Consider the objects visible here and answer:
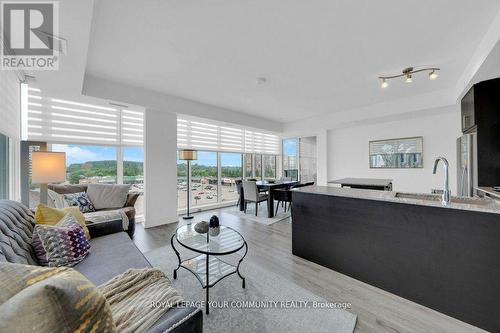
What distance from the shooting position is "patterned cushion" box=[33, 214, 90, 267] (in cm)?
151

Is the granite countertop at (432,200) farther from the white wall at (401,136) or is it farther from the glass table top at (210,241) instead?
the white wall at (401,136)

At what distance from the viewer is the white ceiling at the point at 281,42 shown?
1.85 metres

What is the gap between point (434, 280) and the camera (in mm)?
1723

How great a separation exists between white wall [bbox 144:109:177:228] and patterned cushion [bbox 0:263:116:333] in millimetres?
3364

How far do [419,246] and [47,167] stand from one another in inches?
165

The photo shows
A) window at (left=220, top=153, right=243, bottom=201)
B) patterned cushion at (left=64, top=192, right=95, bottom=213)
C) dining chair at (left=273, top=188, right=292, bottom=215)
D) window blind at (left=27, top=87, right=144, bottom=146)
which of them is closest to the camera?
patterned cushion at (left=64, top=192, right=95, bottom=213)

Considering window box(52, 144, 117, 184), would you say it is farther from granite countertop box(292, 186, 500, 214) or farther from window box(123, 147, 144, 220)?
granite countertop box(292, 186, 500, 214)

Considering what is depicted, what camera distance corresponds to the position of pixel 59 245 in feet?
5.15

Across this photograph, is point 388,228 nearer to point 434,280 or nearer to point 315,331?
point 434,280

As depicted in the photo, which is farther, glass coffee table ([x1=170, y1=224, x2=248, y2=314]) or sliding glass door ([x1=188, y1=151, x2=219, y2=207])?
sliding glass door ([x1=188, y1=151, x2=219, y2=207])

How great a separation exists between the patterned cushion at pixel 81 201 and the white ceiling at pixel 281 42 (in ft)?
6.40

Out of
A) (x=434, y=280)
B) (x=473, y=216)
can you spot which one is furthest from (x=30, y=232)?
(x=473, y=216)

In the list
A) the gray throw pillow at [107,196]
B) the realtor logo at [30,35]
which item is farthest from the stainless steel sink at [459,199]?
the gray throw pillow at [107,196]

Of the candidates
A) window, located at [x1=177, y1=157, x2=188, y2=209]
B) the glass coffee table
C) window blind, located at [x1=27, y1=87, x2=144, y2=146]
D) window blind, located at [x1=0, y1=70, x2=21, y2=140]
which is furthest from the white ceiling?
the glass coffee table
